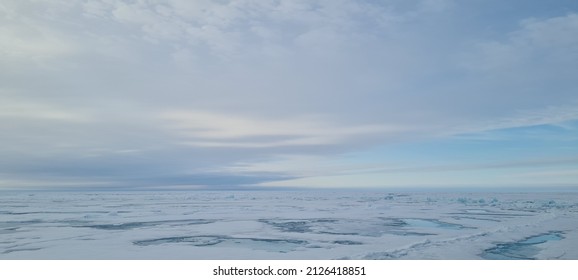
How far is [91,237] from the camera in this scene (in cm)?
1328

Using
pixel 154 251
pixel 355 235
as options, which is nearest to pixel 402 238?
pixel 355 235

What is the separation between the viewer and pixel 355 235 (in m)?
13.8

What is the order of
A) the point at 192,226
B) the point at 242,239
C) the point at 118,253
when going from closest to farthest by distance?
the point at 118,253 < the point at 242,239 < the point at 192,226

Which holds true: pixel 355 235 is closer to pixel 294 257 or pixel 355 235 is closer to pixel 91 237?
pixel 294 257

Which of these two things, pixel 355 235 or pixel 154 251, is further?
pixel 355 235

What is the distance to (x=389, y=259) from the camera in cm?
971

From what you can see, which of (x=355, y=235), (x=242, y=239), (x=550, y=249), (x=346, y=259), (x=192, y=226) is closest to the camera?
(x=346, y=259)
